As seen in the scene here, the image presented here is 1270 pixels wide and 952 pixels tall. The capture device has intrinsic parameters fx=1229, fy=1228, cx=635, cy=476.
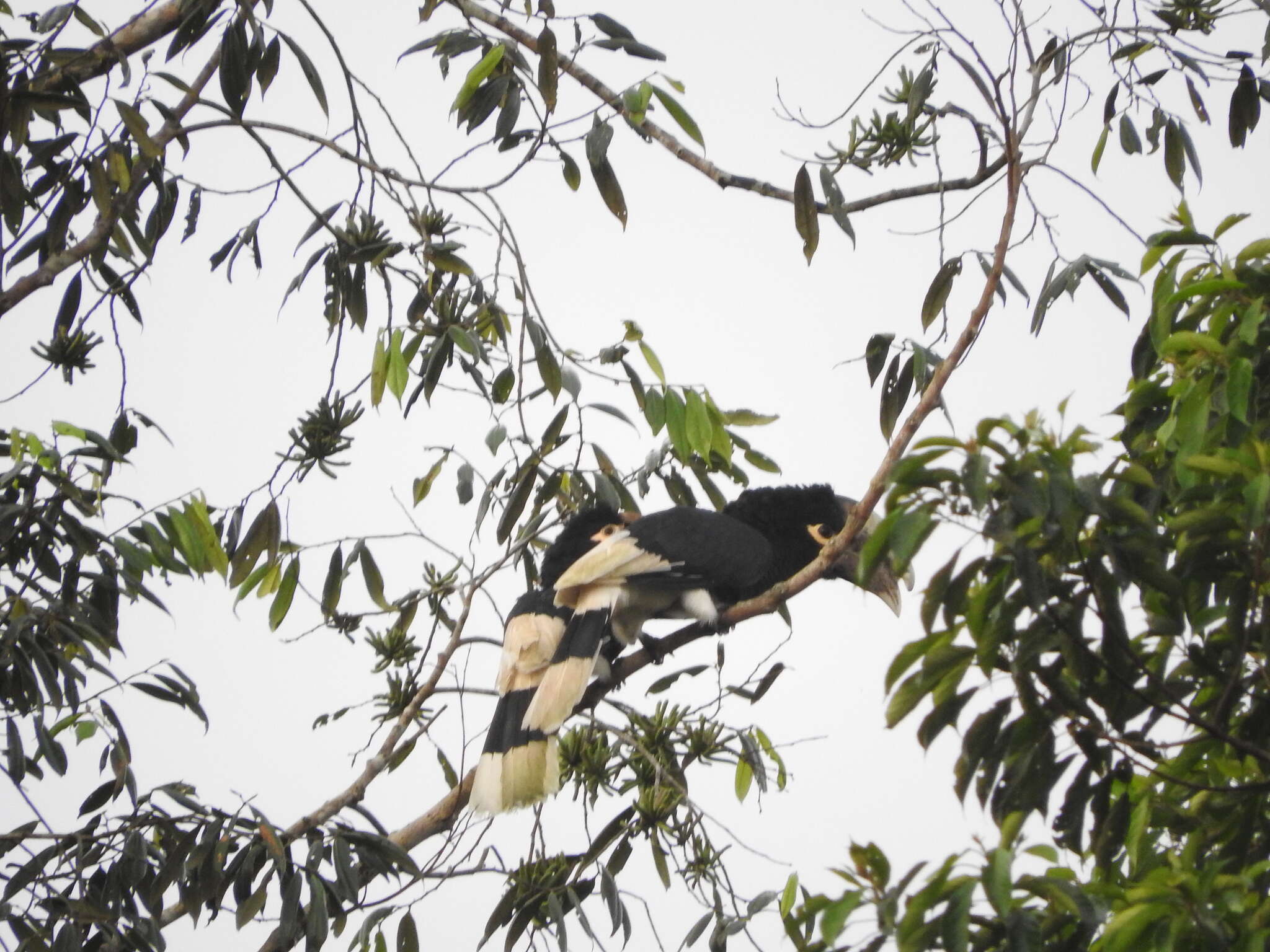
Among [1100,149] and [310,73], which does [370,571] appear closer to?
[310,73]

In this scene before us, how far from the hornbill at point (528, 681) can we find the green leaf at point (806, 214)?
1049 mm

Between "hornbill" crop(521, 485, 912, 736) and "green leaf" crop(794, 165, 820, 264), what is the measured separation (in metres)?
0.87

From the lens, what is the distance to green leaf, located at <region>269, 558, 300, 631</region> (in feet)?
10.8

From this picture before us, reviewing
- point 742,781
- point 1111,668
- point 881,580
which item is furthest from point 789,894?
point 881,580

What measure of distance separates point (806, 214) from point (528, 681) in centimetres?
143

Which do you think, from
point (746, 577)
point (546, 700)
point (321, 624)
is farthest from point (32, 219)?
point (746, 577)

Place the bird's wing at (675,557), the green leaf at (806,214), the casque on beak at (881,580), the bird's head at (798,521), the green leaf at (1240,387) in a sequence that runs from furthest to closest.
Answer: the bird's head at (798,521) < the casque on beak at (881,580) < the bird's wing at (675,557) < the green leaf at (806,214) < the green leaf at (1240,387)

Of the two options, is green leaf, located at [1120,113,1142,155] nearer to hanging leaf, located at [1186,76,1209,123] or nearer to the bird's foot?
hanging leaf, located at [1186,76,1209,123]

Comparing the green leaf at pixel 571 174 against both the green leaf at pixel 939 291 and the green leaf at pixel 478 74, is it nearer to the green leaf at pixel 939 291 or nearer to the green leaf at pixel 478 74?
the green leaf at pixel 478 74

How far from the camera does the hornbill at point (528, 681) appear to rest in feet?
9.91

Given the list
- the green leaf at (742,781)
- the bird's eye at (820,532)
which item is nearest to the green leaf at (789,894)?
the green leaf at (742,781)

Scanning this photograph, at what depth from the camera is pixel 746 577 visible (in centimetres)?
376

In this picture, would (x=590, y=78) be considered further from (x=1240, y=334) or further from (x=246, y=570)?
(x=1240, y=334)

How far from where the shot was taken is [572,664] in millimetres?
3281
